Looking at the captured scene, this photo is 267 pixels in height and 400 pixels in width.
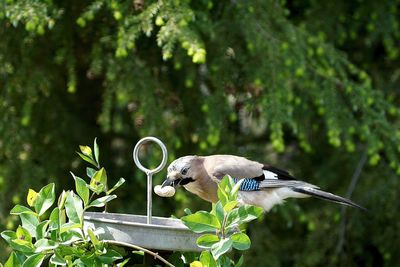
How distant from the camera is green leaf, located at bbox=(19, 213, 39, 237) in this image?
7.25 feet

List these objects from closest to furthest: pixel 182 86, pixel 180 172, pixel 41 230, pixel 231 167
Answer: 1. pixel 41 230
2. pixel 180 172
3. pixel 231 167
4. pixel 182 86

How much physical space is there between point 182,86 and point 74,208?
2.75 metres

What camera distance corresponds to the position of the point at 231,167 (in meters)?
4.03

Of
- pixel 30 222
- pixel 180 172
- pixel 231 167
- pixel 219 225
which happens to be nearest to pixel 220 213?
pixel 219 225

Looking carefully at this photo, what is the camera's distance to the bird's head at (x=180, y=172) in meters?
3.52

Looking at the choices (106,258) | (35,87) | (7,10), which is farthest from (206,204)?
(106,258)

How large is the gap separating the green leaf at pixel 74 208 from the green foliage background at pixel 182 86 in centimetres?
174

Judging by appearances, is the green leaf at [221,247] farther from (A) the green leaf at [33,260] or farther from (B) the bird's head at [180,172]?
(B) the bird's head at [180,172]

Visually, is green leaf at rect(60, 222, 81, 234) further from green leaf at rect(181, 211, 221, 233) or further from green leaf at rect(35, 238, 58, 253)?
green leaf at rect(181, 211, 221, 233)

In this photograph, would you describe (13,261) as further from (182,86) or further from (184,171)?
(182,86)

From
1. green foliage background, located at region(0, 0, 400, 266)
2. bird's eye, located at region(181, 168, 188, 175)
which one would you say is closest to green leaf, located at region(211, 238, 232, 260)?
bird's eye, located at region(181, 168, 188, 175)

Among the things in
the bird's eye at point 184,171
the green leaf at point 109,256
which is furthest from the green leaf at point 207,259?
the bird's eye at point 184,171

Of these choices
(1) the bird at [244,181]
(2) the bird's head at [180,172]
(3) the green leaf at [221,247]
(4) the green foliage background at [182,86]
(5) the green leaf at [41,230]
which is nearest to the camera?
(3) the green leaf at [221,247]

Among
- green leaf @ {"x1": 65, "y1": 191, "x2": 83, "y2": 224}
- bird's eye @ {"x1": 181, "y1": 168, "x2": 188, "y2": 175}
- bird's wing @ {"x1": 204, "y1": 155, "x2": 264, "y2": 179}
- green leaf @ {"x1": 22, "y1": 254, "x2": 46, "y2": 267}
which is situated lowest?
bird's wing @ {"x1": 204, "y1": 155, "x2": 264, "y2": 179}
